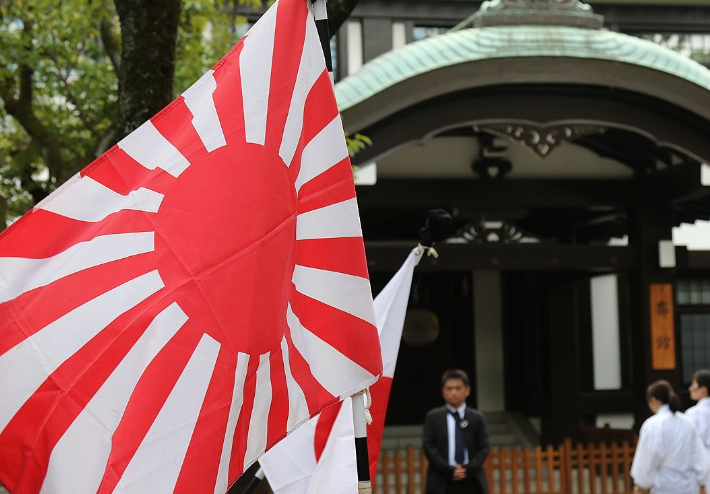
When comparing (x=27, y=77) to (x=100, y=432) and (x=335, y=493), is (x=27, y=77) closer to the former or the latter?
(x=335, y=493)

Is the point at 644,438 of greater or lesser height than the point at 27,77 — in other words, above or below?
below

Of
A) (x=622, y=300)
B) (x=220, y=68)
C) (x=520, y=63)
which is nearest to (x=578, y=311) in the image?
(x=622, y=300)

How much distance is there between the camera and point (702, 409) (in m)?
9.10

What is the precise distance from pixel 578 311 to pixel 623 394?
1447 millimetres

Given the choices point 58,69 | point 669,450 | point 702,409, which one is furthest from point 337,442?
point 702,409

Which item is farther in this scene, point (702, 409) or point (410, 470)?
point (410, 470)

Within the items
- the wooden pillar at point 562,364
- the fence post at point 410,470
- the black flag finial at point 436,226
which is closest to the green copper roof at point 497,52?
the fence post at point 410,470

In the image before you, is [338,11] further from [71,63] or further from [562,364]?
[562,364]

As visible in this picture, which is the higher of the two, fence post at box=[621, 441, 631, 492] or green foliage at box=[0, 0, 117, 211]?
green foliage at box=[0, 0, 117, 211]

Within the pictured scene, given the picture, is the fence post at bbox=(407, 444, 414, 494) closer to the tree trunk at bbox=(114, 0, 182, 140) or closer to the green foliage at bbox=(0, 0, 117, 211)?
the green foliage at bbox=(0, 0, 117, 211)

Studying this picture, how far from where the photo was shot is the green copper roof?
10.8 meters

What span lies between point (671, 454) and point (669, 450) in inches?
1.4

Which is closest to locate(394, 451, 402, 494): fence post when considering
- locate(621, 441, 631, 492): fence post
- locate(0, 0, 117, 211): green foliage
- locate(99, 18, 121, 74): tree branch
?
locate(621, 441, 631, 492): fence post

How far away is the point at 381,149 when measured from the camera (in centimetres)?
1082
